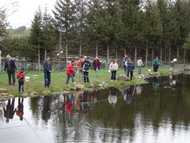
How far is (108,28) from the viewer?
239ft

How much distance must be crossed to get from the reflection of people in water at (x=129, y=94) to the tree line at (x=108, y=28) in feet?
83.1

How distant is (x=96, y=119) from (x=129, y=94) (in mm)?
12600

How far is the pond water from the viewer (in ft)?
63.1

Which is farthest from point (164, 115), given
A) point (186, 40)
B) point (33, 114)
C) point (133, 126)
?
point (186, 40)

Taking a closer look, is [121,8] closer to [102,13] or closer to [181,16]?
[102,13]

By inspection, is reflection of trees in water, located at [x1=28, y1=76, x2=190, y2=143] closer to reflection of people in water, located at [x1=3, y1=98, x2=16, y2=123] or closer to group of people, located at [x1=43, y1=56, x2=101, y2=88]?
reflection of people in water, located at [x1=3, y1=98, x2=16, y2=123]

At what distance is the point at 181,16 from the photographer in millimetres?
92125

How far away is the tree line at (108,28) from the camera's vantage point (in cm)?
7331

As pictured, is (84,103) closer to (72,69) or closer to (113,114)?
(113,114)

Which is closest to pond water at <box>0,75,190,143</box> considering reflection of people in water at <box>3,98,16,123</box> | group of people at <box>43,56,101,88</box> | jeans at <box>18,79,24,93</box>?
reflection of people in water at <box>3,98,16,123</box>


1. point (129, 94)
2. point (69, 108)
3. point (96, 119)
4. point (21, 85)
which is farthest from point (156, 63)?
point (96, 119)

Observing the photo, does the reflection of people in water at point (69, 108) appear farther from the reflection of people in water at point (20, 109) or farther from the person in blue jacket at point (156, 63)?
the person in blue jacket at point (156, 63)

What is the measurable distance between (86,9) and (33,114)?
5511 cm

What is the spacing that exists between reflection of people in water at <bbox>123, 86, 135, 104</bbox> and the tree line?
25320mm
